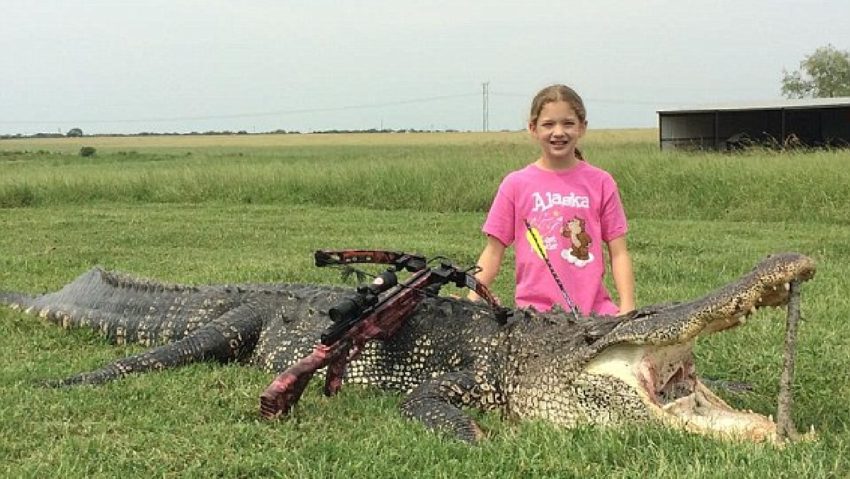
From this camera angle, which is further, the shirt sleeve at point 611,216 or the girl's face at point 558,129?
the shirt sleeve at point 611,216

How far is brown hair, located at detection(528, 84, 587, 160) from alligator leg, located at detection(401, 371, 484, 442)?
1432mm

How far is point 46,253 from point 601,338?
26.8 ft

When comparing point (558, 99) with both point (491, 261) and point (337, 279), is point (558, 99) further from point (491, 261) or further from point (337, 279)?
point (337, 279)

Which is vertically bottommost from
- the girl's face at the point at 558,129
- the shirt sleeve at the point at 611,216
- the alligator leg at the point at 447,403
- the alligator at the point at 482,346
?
the alligator leg at the point at 447,403

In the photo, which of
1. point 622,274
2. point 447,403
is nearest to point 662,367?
point 447,403

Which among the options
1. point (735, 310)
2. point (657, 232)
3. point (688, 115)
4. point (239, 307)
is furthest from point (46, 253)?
point (688, 115)

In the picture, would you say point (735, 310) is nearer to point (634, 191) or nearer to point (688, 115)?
point (634, 191)

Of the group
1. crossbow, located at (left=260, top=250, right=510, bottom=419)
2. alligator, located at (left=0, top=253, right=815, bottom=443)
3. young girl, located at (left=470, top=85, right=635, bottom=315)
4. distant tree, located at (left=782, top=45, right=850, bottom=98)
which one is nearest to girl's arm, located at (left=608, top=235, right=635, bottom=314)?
young girl, located at (left=470, top=85, right=635, bottom=315)

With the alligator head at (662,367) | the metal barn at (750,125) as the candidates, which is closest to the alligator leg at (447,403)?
the alligator head at (662,367)

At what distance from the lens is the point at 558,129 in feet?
13.8

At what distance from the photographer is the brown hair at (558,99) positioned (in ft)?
13.8

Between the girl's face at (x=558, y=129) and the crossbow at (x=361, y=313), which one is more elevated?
the girl's face at (x=558, y=129)

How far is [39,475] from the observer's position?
112 inches

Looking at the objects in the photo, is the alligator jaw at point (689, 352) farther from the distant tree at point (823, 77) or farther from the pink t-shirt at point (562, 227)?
the distant tree at point (823, 77)
